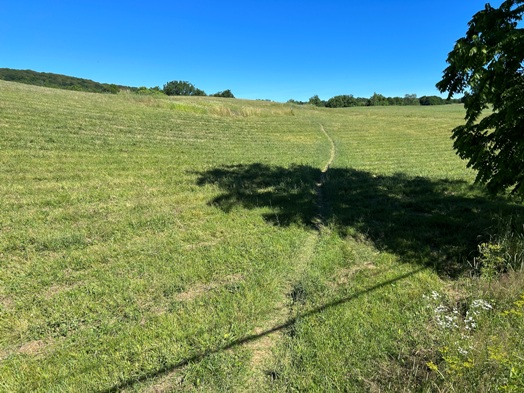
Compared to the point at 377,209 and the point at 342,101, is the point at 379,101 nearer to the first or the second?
the point at 342,101

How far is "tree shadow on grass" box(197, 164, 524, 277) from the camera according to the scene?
525cm

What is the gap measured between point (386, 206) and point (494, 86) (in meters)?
3.52

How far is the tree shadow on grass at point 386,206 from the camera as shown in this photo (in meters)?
5.25

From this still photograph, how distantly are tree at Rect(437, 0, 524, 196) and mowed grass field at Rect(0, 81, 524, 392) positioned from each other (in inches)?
54.8

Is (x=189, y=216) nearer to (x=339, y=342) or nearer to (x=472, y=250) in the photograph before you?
(x=339, y=342)

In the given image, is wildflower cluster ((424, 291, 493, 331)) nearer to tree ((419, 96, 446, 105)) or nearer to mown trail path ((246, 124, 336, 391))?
mown trail path ((246, 124, 336, 391))

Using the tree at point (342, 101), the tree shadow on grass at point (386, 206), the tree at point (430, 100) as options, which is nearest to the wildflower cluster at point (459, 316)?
the tree shadow on grass at point (386, 206)

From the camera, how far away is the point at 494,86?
443cm

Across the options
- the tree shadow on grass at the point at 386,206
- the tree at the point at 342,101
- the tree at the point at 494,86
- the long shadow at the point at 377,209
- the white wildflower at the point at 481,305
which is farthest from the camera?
the tree at the point at 342,101

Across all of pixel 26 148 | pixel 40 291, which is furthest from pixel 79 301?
pixel 26 148

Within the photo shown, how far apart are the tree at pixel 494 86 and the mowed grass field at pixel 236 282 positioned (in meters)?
1.39

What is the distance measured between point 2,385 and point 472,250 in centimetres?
615

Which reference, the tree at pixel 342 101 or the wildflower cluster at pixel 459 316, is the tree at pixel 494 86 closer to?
the wildflower cluster at pixel 459 316

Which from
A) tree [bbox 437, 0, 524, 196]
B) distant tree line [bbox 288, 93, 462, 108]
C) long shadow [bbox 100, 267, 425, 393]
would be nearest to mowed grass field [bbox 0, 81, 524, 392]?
long shadow [bbox 100, 267, 425, 393]
